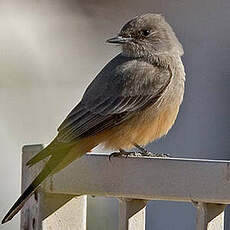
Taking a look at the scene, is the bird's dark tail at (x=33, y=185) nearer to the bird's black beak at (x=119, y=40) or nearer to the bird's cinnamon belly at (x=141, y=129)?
the bird's cinnamon belly at (x=141, y=129)

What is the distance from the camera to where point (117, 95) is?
12.7 feet

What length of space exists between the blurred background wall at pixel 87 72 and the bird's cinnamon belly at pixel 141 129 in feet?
3.78

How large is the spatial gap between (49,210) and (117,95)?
4.22 ft

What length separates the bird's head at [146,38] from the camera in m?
4.30

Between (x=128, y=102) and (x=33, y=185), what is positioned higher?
(x=128, y=102)

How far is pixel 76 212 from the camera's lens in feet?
8.91

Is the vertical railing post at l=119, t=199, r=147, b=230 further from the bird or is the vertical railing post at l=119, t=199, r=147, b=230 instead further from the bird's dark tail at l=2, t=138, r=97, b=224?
the bird

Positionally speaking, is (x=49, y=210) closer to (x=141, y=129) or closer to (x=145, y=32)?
(x=141, y=129)

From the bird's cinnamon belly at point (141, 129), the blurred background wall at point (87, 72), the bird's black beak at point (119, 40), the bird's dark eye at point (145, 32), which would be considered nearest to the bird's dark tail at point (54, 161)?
the bird's cinnamon belly at point (141, 129)

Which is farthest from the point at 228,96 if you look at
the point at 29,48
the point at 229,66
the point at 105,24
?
the point at 29,48

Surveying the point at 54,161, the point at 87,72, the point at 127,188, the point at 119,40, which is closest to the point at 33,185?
the point at 54,161

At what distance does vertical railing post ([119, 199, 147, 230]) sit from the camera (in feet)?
7.95

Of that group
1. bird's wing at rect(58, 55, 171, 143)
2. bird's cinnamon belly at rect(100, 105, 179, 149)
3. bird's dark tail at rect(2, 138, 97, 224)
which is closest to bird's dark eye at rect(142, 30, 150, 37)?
bird's wing at rect(58, 55, 171, 143)

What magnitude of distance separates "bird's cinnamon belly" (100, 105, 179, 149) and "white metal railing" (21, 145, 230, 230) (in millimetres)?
998
